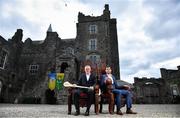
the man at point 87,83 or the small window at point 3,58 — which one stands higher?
the small window at point 3,58

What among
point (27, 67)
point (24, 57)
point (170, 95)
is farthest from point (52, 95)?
point (170, 95)

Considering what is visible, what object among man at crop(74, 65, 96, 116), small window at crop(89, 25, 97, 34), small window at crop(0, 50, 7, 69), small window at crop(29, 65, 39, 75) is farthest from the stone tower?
man at crop(74, 65, 96, 116)

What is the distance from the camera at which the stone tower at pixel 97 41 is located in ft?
84.1

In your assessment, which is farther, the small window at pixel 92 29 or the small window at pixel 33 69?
the small window at pixel 92 29

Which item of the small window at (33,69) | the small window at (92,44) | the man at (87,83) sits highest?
the small window at (92,44)

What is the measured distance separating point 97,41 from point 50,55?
7.85m

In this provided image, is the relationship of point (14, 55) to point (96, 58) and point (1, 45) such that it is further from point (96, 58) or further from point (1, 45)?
point (96, 58)

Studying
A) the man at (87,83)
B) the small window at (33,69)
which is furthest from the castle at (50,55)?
the man at (87,83)

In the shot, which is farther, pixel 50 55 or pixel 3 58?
pixel 50 55

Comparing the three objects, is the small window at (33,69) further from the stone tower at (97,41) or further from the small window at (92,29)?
the small window at (92,29)

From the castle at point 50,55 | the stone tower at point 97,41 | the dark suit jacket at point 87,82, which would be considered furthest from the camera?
the stone tower at point 97,41

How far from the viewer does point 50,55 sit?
2755cm

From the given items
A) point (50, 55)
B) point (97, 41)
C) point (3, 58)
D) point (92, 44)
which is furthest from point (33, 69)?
point (97, 41)

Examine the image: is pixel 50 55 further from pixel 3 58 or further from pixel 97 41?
pixel 97 41
